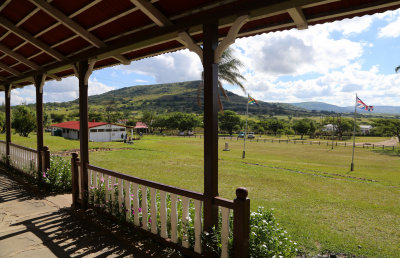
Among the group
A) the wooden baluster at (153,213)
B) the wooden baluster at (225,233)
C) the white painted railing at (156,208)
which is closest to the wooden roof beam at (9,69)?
the white painted railing at (156,208)

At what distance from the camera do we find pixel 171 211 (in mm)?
3469

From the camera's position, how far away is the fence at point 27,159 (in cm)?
695

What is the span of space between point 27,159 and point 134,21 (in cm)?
671

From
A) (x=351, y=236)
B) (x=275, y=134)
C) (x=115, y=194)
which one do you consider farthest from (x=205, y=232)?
(x=275, y=134)

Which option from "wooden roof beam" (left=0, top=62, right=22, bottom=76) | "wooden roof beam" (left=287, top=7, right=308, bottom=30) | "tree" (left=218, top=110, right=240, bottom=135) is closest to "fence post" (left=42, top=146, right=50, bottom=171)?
"wooden roof beam" (left=0, top=62, right=22, bottom=76)

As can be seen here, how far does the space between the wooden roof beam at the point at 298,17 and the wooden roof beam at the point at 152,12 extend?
1636mm

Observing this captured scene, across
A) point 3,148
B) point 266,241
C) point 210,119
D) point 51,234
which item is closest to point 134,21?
point 210,119

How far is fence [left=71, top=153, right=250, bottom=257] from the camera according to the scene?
2.75m

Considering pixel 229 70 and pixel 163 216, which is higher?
pixel 229 70

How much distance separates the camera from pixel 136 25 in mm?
3830

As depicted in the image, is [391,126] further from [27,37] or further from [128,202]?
[27,37]

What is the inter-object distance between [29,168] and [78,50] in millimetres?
4697

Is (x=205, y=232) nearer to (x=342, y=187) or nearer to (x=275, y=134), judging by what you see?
(x=342, y=187)

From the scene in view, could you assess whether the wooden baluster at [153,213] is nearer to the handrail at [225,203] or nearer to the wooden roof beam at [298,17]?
the handrail at [225,203]
